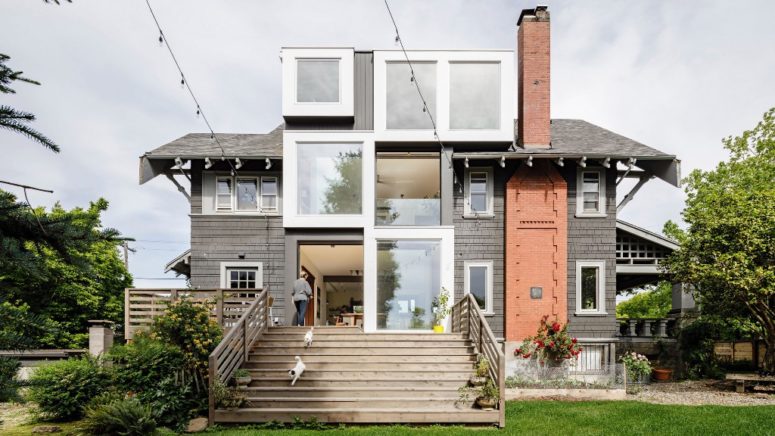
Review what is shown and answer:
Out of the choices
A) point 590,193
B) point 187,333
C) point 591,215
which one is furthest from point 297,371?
point 590,193

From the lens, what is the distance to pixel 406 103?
14.6 meters

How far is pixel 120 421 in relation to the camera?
801 centimetres

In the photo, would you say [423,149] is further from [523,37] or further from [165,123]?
[165,123]

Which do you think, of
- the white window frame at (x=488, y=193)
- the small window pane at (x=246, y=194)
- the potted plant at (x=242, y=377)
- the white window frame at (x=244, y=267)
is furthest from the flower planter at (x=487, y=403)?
the small window pane at (x=246, y=194)

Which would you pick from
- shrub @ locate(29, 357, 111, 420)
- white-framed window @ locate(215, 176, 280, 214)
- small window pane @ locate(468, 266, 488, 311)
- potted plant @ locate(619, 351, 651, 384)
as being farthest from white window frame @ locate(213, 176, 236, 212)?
potted plant @ locate(619, 351, 651, 384)

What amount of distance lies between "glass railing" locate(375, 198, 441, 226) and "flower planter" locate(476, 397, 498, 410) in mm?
5768

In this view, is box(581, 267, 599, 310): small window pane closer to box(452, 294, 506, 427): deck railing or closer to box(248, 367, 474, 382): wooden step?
box(452, 294, 506, 427): deck railing

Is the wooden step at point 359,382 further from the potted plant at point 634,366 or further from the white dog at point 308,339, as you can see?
the potted plant at point 634,366

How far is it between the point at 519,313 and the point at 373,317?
421 centimetres

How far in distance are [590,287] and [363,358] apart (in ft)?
24.4

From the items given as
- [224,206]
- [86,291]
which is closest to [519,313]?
[224,206]

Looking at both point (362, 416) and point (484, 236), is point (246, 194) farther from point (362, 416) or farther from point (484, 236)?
point (362, 416)

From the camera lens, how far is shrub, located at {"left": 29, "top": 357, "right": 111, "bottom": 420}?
9.53 m

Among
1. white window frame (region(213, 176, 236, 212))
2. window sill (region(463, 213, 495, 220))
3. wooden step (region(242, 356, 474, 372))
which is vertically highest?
white window frame (region(213, 176, 236, 212))
